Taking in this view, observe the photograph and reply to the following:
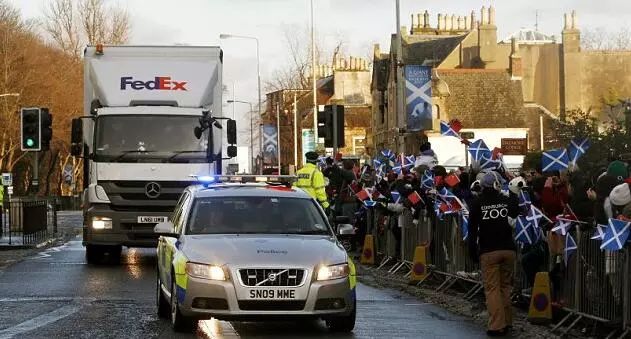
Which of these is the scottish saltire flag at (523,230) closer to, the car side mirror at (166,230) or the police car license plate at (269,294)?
the police car license plate at (269,294)

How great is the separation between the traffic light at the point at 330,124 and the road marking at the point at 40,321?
1296 centimetres

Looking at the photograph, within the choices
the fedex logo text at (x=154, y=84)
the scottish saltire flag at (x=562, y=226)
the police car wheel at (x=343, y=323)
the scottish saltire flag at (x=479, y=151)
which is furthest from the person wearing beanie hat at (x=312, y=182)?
the police car wheel at (x=343, y=323)

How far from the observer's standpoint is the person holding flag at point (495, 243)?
12.3 metres

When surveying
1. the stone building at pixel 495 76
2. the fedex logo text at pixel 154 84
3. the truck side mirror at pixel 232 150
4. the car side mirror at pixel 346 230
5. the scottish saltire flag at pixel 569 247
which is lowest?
the scottish saltire flag at pixel 569 247

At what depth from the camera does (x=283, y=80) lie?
103 m

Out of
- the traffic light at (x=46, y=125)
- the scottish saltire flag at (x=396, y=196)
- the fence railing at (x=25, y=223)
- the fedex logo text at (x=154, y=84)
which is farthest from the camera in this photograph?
the fence railing at (x=25, y=223)

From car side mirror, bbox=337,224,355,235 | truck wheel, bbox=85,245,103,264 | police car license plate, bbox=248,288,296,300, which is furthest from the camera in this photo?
truck wheel, bbox=85,245,103,264

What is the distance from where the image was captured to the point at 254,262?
37.3 feet

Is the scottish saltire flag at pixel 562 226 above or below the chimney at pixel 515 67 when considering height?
below

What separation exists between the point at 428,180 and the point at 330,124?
8.32 m

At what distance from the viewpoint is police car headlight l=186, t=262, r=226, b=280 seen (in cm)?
1135

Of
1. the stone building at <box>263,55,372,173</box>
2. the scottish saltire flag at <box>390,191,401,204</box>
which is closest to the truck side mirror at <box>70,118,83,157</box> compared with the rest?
the scottish saltire flag at <box>390,191,401,204</box>

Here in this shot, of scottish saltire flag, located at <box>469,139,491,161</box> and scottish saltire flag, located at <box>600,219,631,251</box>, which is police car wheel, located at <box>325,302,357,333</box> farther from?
scottish saltire flag, located at <box>469,139,491,161</box>

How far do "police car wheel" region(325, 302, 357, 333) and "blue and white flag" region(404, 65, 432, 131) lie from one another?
758 inches
